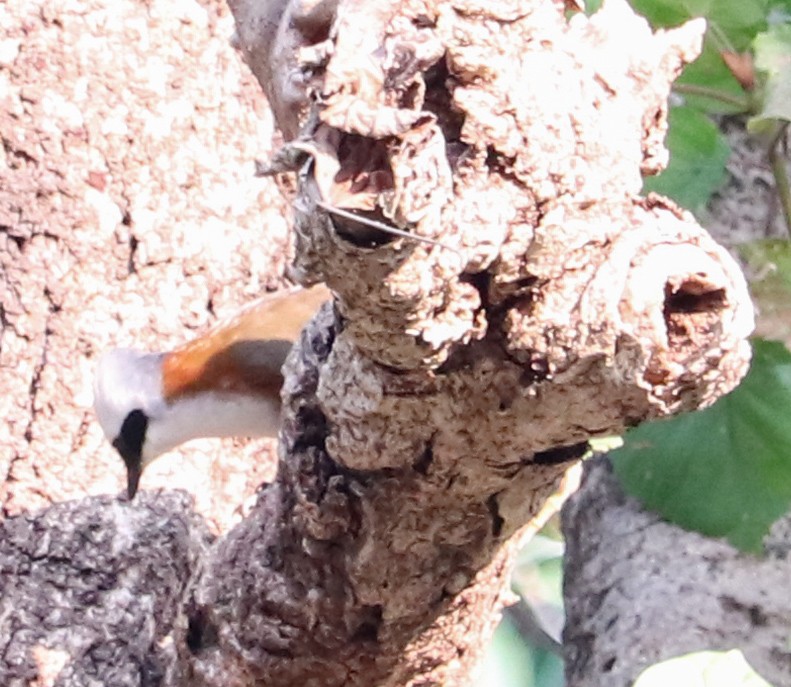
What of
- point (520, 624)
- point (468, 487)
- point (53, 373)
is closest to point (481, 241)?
point (468, 487)

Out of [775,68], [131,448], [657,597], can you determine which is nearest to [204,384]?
[131,448]

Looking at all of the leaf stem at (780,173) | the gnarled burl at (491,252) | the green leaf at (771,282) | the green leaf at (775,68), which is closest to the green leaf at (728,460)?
the green leaf at (771,282)

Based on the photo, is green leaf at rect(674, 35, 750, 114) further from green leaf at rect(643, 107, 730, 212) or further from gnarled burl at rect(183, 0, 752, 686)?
gnarled burl at rect(183, 0, 752, 686)

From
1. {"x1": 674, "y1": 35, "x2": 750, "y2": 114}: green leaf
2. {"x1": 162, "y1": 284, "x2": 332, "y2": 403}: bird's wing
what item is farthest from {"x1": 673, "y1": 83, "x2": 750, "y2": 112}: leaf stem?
{"x1": 162, "y1": 284, "x2": 332, "y2": 403}: bird's wing

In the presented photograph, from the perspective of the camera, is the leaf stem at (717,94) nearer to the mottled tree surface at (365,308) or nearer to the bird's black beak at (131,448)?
the mottled tree surface at (365,308)

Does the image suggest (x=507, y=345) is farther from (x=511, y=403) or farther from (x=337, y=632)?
(x=337, y=632)

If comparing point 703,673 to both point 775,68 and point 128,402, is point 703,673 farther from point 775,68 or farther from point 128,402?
point 128,402
